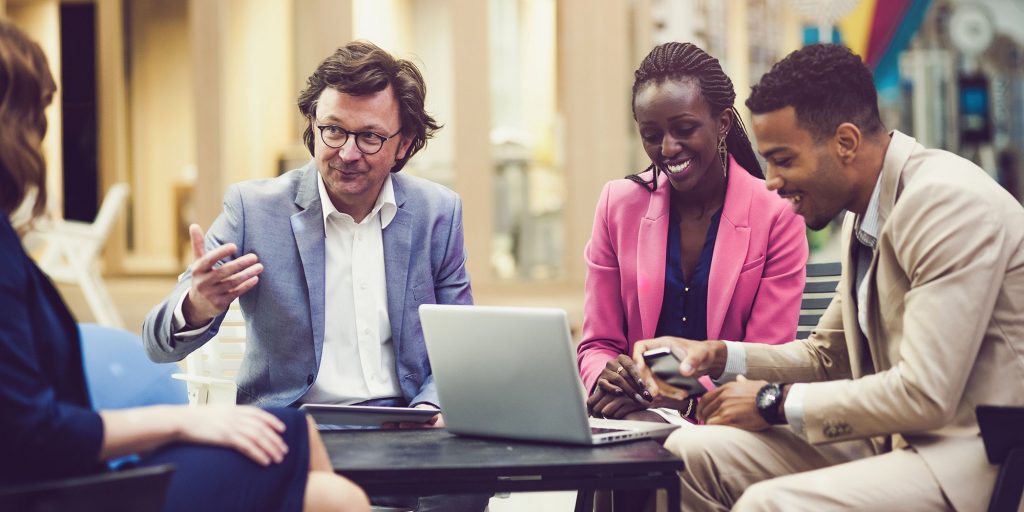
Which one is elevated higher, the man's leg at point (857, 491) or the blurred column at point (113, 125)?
the blurred column at point (113, 125)

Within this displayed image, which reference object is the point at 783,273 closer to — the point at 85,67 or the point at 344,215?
the point at 344,215

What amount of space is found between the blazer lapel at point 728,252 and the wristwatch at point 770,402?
0.60m

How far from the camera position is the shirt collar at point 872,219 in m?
2.39

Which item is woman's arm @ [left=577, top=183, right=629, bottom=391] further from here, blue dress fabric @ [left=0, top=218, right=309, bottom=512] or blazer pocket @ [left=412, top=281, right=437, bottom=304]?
blue dress fabric @ [left=0, top=218, right=309, bottom=512]

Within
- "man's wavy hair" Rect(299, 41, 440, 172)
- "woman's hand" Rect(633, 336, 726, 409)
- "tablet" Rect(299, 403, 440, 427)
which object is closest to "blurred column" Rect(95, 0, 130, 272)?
"man's wavy hair" Rect(299, 41, 440, 172)

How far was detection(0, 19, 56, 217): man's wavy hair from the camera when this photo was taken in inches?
70.2

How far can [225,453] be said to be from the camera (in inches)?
74.4

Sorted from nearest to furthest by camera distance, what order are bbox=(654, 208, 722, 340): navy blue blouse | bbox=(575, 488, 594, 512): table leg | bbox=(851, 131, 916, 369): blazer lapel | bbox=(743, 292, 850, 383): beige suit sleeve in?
bbox=(851, 131, 916, 369): blazer lapel → bbox=(743, 292, 850, 383): beige suit sleeve → bbox=(575, 488, 594, 512): table leg → bbox=(654, 208, 722, 340): navy blue blouse

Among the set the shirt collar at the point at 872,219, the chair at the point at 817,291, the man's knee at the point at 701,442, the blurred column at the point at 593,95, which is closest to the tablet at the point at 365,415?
the man's knee at the point at 701,442

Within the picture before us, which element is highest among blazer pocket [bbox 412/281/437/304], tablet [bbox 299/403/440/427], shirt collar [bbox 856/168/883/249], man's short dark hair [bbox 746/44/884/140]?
man's short dark hair [bbox 746/44/884/140]

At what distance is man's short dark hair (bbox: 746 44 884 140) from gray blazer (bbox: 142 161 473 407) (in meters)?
1.13

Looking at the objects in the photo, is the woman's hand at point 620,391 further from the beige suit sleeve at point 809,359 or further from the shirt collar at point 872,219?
the shirt collar at point 872,219

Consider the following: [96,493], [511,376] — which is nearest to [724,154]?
[511,376]

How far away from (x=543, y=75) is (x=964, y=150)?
3.06 m
